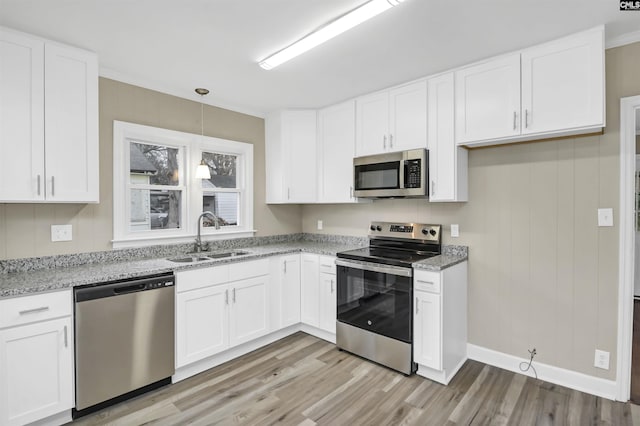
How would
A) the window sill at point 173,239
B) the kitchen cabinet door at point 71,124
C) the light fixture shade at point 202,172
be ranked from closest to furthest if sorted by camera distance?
the kitchen cabinet door at point 71,124 < the window sill at point 173,239 < the light fixture shade at point 202,172

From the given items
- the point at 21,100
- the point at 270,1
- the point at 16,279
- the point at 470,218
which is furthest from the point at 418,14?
the point at 16,279

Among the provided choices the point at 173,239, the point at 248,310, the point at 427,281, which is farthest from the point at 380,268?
the point at 173,239

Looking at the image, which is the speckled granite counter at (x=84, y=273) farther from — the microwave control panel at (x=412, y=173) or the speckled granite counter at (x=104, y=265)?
the microwave control panel at (x=412, y=173)

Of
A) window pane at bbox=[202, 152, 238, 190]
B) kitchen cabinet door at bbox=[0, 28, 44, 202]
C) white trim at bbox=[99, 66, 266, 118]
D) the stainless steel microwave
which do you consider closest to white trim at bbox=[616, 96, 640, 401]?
the stainless steel microwave

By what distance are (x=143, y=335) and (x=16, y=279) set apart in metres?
0.87

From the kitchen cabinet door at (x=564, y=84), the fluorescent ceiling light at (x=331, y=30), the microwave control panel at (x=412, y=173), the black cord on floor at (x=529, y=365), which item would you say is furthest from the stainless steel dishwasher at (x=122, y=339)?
the kitchen cabinet door at (x=564, y=84)

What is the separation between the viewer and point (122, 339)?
2322mm

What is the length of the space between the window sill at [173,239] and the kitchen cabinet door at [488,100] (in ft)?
8.07

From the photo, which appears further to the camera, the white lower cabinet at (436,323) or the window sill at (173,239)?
the window sill at (173,239)

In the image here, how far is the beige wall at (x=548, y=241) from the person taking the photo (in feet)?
7.70

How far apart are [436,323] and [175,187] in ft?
8.82

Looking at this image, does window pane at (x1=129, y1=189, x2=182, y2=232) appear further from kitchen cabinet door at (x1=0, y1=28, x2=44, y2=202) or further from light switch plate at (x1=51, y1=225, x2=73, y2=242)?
kitchen cabinet door at (x1=0, y1=28, x2=44, y2=202)

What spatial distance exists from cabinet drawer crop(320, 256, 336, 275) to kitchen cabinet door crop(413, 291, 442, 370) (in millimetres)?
909

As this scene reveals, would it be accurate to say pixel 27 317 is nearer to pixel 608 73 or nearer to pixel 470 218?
pixel 470 218
